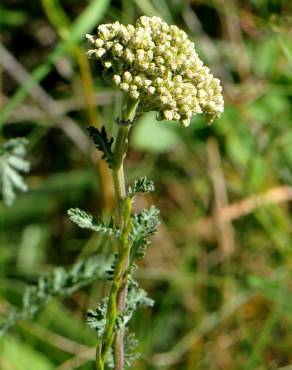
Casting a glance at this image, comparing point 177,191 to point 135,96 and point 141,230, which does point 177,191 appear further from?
point 135,96

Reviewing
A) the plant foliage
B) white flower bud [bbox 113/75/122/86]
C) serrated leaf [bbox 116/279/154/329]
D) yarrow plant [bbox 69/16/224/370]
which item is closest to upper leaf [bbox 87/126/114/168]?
yarrow plant [bbox 69/16/224/370]

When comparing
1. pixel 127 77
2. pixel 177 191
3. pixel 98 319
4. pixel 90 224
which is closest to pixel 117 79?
pixel 127 77

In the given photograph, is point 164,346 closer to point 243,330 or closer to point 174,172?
point 243,330

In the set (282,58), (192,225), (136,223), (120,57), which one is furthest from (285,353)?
(120,57)

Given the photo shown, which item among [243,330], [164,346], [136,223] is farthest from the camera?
[164,346]

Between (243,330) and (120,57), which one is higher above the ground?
(243,330)

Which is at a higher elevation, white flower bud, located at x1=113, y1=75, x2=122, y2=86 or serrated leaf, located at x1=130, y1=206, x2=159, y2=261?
white flower bud, located at x1=113, y1=75, x2=122, y2=86

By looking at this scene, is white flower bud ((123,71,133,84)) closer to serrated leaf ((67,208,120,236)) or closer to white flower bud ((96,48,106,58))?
white flower bud ((96,48,106,58))
